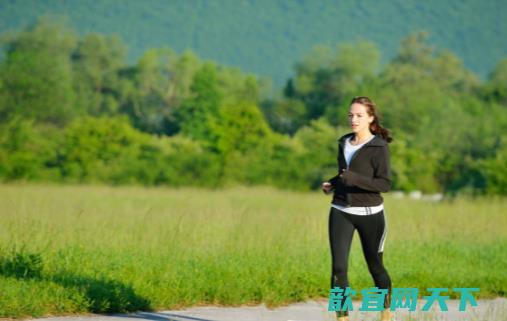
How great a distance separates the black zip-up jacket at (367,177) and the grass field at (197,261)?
2691 millimetres

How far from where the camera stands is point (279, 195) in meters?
31.6

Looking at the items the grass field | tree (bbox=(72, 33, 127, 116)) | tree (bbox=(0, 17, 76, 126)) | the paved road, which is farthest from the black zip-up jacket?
tree (bbox=(72, 33, 127, 116))

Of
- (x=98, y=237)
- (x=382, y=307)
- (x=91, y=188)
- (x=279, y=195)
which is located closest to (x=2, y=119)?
(x=91, y=188)

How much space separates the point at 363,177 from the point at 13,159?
39.0m

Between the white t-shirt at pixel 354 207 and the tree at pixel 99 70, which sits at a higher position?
the tree at pixel 99 70

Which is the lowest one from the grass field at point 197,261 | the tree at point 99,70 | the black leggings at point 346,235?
the grass field at point 197,261

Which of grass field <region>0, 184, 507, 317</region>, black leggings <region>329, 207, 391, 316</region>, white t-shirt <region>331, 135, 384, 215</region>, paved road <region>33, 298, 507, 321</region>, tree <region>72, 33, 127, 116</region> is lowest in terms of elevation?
paved road <region>33, 298, 507, 321</region>

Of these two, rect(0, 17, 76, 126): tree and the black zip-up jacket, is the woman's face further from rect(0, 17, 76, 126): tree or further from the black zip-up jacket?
rect(0, 17, 76, 126): tree

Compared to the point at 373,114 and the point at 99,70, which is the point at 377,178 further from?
the point at 99,70

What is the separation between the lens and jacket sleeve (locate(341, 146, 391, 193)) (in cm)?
710

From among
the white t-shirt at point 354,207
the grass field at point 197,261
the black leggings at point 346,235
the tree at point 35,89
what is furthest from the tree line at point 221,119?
the grass field at point 197,261

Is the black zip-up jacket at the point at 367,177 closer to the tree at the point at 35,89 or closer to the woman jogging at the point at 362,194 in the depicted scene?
the woman jogging at the point at 362,194

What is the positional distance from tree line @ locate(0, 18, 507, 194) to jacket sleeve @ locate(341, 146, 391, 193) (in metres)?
0.31

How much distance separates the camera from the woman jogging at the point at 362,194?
7.21 meters
